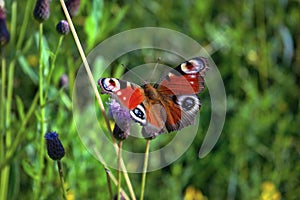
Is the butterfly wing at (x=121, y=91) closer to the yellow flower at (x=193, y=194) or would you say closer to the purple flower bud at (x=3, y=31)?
the purple flower bud at (x=3, y=31)

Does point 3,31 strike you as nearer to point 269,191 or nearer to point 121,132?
point 121,132

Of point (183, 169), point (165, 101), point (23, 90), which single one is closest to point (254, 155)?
point (183, 169)

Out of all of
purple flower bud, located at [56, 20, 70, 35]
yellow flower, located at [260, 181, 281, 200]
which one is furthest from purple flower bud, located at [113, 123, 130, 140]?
yellow flower, located at [260, 181, 281, 200]

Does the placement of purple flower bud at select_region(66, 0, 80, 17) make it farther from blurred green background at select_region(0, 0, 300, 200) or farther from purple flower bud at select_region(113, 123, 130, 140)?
purple flower bud at select_region(113, 123, 130, 140)

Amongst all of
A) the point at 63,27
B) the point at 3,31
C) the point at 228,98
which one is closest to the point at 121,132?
the point at 63,27

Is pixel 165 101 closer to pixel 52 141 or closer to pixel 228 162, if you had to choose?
pixel 52 141

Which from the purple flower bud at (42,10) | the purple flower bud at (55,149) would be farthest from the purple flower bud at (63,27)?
the purple flower bud at (55,149)
